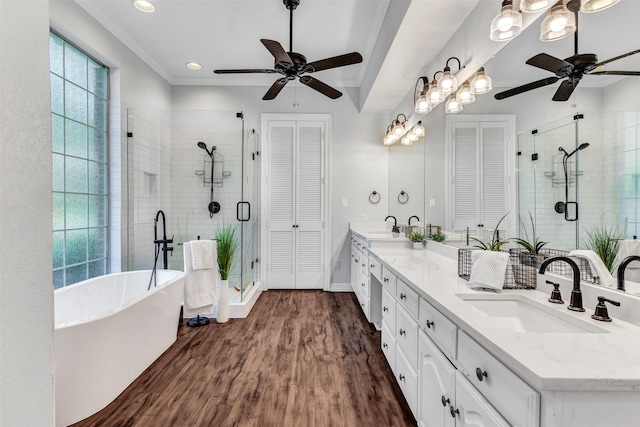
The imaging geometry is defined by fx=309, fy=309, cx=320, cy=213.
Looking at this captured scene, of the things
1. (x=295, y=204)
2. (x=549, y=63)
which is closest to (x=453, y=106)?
(x=549, y=63)

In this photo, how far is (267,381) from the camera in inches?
84.4

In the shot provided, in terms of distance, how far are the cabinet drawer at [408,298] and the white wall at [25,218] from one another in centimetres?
147

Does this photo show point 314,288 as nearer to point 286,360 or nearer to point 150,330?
point 286,360

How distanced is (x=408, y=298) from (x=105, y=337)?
1796 millimetres

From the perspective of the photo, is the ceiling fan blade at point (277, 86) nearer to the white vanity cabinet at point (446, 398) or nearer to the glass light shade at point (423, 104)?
the glass light shade at point (423, 104)

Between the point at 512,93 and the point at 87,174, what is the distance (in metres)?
3.47

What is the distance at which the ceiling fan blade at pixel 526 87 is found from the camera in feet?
4.71

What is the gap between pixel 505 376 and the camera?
89cm

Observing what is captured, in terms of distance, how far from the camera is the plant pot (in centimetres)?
321

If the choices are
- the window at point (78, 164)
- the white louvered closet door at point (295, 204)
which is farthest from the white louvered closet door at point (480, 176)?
the window at point (78, 164)

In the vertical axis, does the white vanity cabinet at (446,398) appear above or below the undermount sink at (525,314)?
below

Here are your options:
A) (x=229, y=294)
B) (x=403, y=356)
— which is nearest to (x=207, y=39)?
(x=229, y=294)

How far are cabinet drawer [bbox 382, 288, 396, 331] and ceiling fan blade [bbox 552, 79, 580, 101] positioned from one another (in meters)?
1.43

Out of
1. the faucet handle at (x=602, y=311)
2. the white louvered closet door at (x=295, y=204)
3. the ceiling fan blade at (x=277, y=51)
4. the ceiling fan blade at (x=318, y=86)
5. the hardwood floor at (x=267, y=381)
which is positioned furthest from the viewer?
the white louvered closet door at (x=295, y=204)
